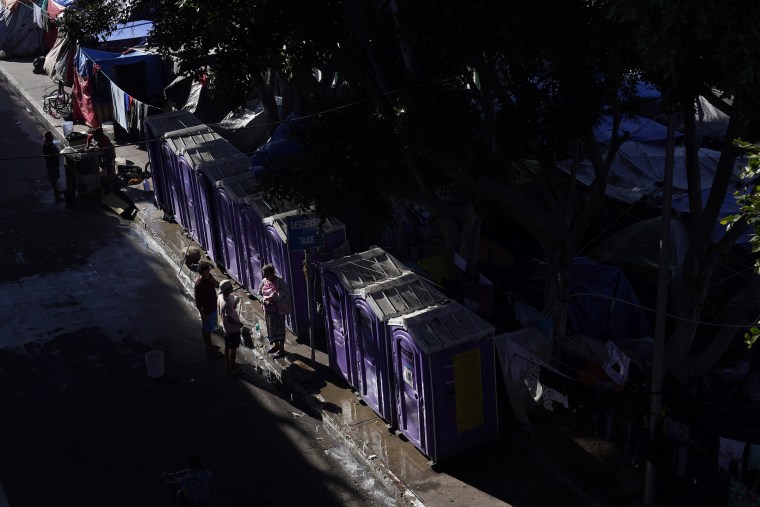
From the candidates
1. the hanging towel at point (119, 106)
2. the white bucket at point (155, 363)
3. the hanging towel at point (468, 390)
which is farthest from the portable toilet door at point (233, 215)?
the hanging towel at point (119, 106)

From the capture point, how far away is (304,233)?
43.6 feet

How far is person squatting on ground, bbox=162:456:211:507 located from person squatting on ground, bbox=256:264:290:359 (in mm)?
3777

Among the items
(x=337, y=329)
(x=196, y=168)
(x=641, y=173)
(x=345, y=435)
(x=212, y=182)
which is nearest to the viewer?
(x=345, y=435)

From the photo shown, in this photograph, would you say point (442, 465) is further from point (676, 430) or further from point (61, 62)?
point (61, 62)

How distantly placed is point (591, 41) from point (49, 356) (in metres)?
9.09

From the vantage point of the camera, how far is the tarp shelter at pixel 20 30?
32.7m

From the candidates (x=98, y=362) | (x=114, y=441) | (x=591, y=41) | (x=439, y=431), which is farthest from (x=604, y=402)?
(x=98, y=362)

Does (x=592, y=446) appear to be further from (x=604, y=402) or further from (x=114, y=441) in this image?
(x=114, y=441)

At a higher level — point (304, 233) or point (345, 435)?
point (304, 233)

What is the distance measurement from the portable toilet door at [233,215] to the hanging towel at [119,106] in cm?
773

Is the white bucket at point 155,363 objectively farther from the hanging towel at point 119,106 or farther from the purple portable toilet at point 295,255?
the hanging towel at point 119,106

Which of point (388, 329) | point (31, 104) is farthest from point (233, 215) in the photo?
point (31, 104)

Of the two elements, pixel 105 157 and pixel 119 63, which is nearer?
pixel 105 157

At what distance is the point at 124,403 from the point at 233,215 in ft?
12.9
